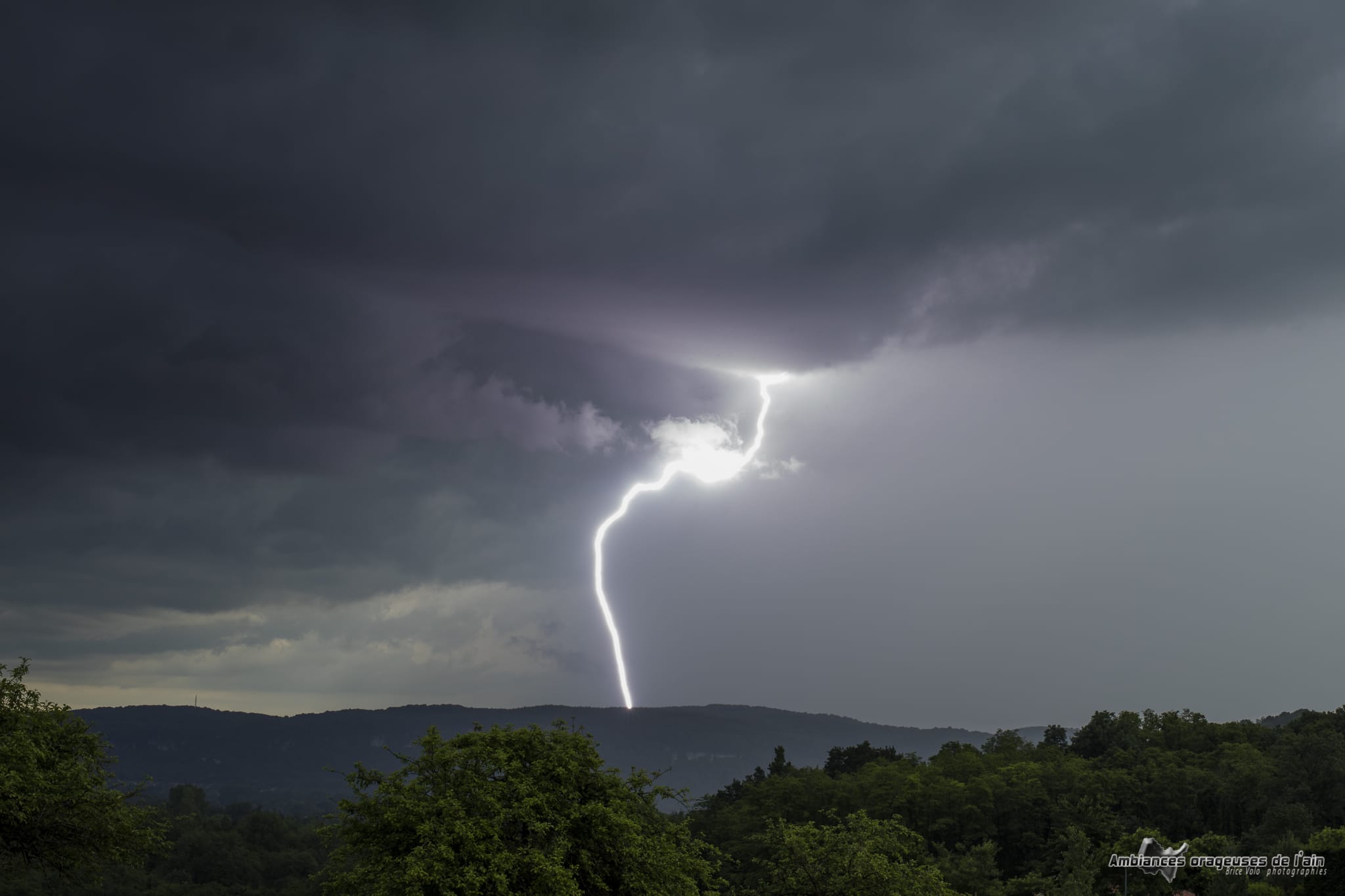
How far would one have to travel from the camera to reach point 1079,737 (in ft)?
387

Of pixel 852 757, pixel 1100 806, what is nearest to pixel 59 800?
pixel 1100 806

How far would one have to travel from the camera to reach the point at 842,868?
33.6 meters

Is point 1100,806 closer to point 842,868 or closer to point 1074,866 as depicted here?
point 1074,866

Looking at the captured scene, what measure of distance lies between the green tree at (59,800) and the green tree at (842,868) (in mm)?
25081

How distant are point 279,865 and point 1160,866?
157724 millimetres

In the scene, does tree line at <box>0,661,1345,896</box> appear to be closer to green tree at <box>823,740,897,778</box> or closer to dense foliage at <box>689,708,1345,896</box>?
dense foliage at <box>689,708,1345,896</box>

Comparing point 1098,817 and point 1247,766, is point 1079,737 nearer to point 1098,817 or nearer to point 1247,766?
point 1247,766

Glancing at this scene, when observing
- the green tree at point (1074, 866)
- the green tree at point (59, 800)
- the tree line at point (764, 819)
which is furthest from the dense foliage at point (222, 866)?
the green tree at point (1074, 866)

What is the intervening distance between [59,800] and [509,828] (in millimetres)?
16832

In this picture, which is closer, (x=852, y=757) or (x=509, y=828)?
(x=509, y=828)

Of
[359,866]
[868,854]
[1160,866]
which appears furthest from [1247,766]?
[359,866]

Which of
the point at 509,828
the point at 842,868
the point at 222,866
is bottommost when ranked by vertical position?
the point at 222,866

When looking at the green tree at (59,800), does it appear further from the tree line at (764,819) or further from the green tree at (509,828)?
the green tree at (509,828)

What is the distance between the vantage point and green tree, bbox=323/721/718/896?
2647 centimetres
